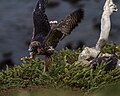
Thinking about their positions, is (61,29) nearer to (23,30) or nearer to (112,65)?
(112,65)

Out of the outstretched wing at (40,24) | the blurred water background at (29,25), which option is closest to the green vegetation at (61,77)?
the outstretched wing at (40,24)

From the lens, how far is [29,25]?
36.0 ft

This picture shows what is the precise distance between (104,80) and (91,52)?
2.57 feet

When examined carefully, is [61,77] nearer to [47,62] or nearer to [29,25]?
[47,62]

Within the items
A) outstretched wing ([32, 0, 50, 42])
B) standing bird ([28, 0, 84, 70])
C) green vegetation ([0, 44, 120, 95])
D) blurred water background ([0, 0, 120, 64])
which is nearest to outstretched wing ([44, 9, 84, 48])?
standing bird ([28, 0, 84, 70])

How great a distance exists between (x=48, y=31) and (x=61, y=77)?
2.52 feet

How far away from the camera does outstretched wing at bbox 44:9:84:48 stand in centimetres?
650

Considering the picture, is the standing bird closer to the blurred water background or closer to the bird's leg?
the bird's leg

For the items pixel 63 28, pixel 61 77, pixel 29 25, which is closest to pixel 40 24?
pixel 63 28

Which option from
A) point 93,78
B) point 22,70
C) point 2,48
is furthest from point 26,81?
point 2,48

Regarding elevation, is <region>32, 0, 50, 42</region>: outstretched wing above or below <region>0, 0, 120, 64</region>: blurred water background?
below

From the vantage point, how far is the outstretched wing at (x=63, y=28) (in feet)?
21.3

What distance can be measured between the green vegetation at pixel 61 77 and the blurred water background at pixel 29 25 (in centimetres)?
286

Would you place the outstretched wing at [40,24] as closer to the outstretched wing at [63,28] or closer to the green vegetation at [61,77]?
the outstretched wing at [63,28]
